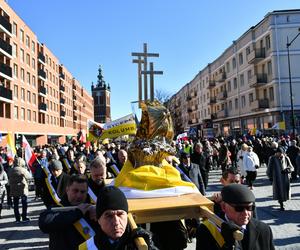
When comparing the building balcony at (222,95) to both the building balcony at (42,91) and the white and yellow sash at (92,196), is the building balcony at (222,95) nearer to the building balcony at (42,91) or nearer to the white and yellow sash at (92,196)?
the building balcony at (42,91)

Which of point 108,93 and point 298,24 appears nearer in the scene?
point 298,24

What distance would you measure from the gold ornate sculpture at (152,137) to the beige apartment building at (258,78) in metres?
32.0

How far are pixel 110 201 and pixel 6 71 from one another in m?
41.9

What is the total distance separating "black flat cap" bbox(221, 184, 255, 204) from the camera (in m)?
2.38

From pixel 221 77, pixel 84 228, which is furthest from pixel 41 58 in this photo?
pixel 84 228

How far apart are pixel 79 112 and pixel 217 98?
49482 millimetres

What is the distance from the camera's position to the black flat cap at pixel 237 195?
238cm

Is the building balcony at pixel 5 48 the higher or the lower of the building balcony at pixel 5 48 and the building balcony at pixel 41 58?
the lower

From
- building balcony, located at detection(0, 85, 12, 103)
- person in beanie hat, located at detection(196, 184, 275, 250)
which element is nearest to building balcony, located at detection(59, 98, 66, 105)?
building balcony, located at detection(0, 85, 12, 103)

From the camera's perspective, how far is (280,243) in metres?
6.68

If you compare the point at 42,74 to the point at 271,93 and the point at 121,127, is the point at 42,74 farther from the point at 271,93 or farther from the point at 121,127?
the point at 121,127

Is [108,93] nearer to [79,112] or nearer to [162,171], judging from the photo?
[79,112]

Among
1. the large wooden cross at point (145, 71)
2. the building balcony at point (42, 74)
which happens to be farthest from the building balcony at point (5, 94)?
the large wooden cross at point (145, 71)

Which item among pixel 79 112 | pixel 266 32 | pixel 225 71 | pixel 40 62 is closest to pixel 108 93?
pixel 79 112
